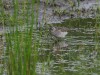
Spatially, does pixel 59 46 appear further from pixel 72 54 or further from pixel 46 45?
pixel 72 54

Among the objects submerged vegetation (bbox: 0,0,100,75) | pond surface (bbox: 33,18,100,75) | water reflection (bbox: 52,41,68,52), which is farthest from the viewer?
water reflection (bbox: 52,41,68,52)

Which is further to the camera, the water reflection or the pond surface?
the water reflection

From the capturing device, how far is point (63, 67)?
20.9 feet

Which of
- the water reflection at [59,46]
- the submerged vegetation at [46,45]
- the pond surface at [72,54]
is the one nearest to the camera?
the submerged vegetation at [46,45]

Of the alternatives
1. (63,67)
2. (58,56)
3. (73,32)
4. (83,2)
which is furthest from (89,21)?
(63,67)

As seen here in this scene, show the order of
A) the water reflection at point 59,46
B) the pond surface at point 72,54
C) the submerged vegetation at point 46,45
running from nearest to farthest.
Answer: the submerged vegetation at point 46,45, the pond surface at point 72,54, the water reflection at point 59,46

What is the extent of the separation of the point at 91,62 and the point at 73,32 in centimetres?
219

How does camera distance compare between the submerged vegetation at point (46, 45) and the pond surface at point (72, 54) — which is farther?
the pond surface at point (72, 54)

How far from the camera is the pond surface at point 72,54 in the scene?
6.21 meters

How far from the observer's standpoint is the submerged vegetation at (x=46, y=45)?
451cm

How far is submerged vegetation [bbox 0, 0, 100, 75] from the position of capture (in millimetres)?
4512

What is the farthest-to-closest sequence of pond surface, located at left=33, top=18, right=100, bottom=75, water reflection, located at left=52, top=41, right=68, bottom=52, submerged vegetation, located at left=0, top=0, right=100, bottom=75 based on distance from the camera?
water reflection, located at left=52, top=41, right=68, bottom=52 → pond surface, located at left=33, top=18, right=100, bottom=75 → submerged vegetation, located at left=0, top=0, right=100, bottom=75

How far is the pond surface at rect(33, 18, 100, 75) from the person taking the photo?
20.4 ft

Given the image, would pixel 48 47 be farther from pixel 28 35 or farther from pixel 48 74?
pixel 28 35
